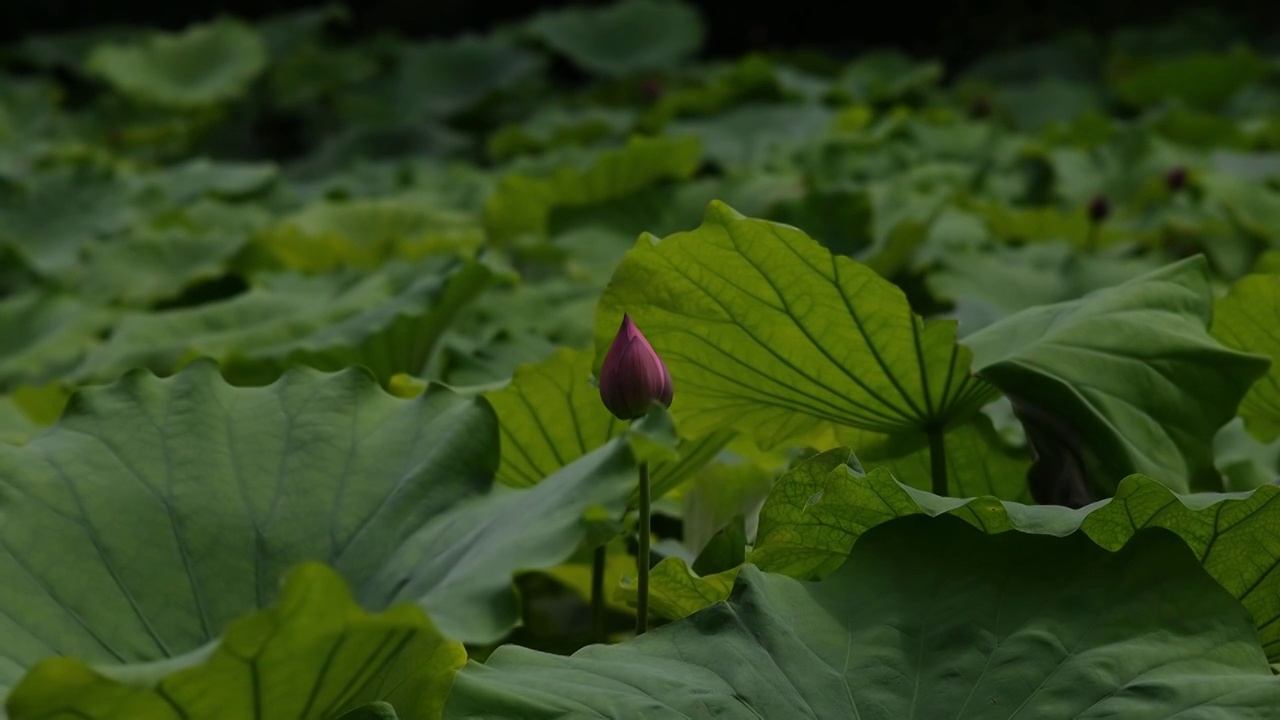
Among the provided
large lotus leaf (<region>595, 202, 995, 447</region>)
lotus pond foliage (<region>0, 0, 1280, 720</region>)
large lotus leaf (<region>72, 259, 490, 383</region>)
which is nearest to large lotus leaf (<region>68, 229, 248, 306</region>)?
large lotus leaf (<region>72, 259, 490, 383</region>)

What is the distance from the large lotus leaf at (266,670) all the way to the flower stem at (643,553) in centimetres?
13

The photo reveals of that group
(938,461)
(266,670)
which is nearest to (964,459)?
(938,461)

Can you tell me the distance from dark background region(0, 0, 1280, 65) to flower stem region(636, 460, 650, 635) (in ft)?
19.6

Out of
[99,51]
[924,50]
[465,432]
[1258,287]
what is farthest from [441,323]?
[924,50]

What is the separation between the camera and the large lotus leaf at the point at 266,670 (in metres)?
0.57

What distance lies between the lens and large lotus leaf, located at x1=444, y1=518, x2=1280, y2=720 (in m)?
0.66

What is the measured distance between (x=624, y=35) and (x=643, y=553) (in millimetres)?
5445

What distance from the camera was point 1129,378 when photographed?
94cm

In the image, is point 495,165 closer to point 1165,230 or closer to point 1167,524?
point 1165,230

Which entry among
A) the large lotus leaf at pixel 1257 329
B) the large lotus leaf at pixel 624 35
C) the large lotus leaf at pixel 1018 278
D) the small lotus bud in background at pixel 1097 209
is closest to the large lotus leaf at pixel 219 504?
the large lotus leaf at pixel 1257 329

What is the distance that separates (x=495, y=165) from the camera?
4953 mm

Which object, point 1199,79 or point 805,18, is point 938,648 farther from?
point 805,18

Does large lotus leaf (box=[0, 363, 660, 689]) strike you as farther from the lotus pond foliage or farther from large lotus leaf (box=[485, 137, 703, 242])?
large lotus leaf (box=[485, 137, 703, 242])

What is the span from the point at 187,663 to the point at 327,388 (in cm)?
36
